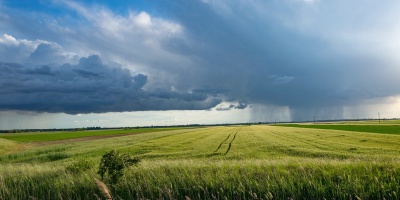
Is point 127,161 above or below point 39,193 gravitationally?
above

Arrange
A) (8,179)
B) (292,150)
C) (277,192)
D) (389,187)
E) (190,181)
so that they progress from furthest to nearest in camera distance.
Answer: (292,150)
(8,179)
(190,181)
(389,187)
(277,192)

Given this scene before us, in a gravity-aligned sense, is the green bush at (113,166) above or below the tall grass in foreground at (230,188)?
above

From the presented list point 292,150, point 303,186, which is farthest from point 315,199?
point 292,150

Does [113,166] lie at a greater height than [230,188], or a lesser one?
greater

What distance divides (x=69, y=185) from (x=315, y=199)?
8787mm

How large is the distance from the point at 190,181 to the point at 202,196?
141 centimetres

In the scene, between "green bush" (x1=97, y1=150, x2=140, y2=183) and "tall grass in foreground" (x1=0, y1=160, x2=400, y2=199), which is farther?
"green bush" (x1=97, y1=150, x2=140, y2=183)

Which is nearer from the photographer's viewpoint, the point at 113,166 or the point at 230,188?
the point at 230,188

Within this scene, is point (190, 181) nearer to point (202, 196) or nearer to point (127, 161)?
point (202, 196)

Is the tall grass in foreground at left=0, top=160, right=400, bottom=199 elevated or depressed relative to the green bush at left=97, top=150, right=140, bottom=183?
depressed

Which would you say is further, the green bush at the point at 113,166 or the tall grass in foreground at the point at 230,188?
the green bush at the point at 113,166

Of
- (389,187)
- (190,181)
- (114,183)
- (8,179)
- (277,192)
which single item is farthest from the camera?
(8,179)

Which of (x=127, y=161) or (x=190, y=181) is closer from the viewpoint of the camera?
(x=190, y=181)

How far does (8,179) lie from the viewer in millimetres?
15188
